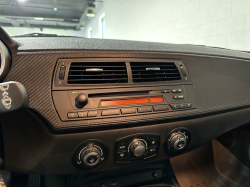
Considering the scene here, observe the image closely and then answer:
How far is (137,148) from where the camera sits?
21.3 inches

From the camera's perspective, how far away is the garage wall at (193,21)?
1.53 meters

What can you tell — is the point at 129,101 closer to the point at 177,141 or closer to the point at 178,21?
the point at 177,141

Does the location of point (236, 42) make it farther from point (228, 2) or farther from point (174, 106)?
point (174, 106)

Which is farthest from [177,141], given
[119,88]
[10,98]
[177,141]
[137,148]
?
[10,98]

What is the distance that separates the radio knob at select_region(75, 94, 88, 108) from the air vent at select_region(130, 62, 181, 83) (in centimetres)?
17

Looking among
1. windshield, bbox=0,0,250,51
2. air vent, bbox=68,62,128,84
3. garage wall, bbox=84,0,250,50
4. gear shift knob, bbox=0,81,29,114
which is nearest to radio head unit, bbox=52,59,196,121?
air vent, bbox=68,62,128,84

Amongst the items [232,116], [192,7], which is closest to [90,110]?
[232,116]

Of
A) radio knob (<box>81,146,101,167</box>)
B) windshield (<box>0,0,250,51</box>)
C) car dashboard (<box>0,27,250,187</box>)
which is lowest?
radio knob (<box>81,146,101,167</box>)

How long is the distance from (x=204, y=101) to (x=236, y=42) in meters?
1.22

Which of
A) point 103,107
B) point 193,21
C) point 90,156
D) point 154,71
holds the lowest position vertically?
point 90,156

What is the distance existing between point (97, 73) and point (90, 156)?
0.78 feet

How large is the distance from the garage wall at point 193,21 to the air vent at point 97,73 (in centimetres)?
137

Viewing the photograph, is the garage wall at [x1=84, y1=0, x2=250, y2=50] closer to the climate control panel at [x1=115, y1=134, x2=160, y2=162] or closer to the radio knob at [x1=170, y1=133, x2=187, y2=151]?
the radio knob at [x1=170, y1=133, x2=187, y2=151]

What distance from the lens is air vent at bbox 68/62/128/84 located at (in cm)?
52
